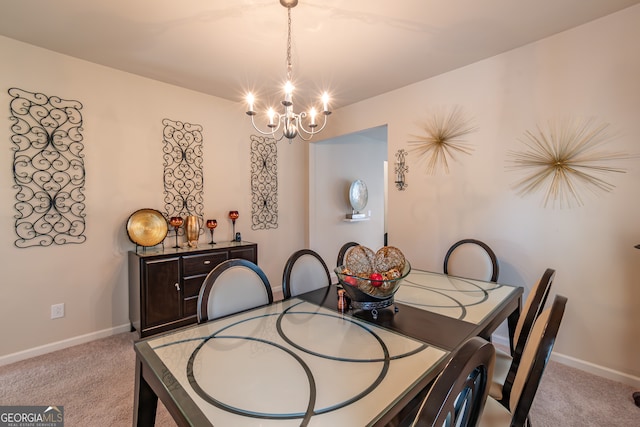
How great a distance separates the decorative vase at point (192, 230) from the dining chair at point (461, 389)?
114 inches

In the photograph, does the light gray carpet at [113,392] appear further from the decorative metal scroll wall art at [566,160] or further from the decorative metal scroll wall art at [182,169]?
the decorative metal scroll wall art at [182,169]

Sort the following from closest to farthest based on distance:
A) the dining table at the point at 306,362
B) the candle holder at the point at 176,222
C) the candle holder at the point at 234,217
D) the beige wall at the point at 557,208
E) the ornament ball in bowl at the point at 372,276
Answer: the dining table at the point at 306,362 < the ornament ball in bowl at the point at 372,276 < the beige wall at the point at 557,208 < the candle holder at the point at 176,222 < the candle holder at the point at 234,217

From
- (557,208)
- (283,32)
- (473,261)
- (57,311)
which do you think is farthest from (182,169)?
(557,208)

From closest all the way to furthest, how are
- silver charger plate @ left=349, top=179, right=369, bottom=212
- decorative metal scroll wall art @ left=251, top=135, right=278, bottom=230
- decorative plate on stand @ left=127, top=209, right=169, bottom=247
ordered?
decorative plate on stand @ left=127, top=209, right=169, bottom=247 < decorative metal scroll wall art @ left=251, top=135, right=278, bottom=230 < silver charger plate @ left=349, top=179, right=369, bottom=212

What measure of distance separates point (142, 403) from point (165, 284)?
1.73m

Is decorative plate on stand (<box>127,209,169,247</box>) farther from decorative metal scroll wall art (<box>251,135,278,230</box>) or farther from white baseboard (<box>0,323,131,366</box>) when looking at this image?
decorative metal scroll wall art (<box>251,135,278,230</box>)

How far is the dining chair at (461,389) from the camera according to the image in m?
0.58

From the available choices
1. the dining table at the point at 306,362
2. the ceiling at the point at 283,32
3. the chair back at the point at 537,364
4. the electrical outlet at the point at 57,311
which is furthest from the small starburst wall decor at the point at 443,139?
the electrical outlet at the point at 57,311

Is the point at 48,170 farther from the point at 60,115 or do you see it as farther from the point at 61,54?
the point at 61,54

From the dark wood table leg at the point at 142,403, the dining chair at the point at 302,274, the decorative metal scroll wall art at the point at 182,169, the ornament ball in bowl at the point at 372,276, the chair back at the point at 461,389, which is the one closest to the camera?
the chair back at the point at 461,389

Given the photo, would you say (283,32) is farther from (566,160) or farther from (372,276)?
(566,160)

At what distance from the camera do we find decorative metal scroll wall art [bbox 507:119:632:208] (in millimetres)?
2084

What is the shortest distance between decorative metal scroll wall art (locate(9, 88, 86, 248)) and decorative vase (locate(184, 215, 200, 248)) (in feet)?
2.88

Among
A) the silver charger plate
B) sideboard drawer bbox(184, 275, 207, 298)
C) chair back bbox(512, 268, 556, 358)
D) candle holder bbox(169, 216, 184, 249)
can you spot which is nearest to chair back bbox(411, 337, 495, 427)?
chair back bbox(512, 268, 556, 358)
